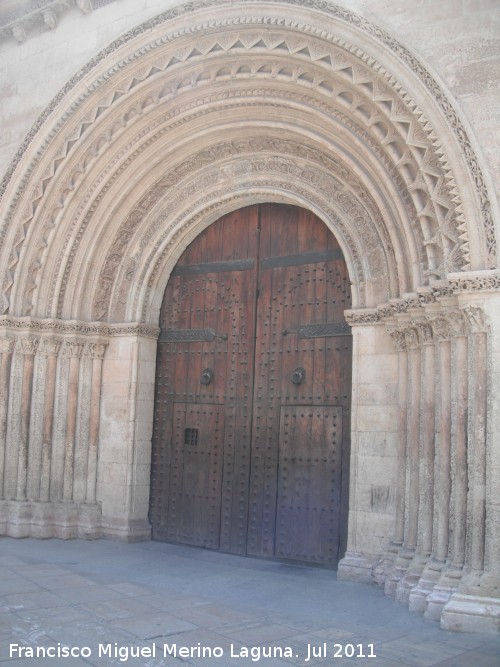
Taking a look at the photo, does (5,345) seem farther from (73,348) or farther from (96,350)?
(96,350)

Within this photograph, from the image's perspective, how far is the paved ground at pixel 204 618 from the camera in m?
3.97

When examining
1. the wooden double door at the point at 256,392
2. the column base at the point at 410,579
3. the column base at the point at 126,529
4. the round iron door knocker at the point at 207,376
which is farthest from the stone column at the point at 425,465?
the column base at the point at 126,529

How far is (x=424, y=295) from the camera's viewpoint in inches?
212

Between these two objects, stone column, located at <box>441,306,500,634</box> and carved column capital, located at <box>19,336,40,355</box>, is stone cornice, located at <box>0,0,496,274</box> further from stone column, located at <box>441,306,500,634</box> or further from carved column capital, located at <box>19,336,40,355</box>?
carved column capital, located at <box>19,336,40,355</box>

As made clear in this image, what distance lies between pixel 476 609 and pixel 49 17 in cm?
688

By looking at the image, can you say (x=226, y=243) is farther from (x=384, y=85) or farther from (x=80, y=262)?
(x=384, y=85)

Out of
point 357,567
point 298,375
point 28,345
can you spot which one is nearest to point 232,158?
point 298,375

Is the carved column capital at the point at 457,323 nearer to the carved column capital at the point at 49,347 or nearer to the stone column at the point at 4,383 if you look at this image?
the carved column capital at the point at 49,347

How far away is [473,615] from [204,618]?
1.68 meters

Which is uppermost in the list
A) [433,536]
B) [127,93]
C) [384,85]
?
[127,93]

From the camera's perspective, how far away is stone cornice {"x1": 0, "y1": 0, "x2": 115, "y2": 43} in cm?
741

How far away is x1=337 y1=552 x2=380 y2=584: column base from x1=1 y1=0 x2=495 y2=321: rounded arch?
2.14m

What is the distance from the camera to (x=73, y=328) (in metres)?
7.80

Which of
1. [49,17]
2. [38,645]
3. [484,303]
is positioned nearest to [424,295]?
[484,303]
